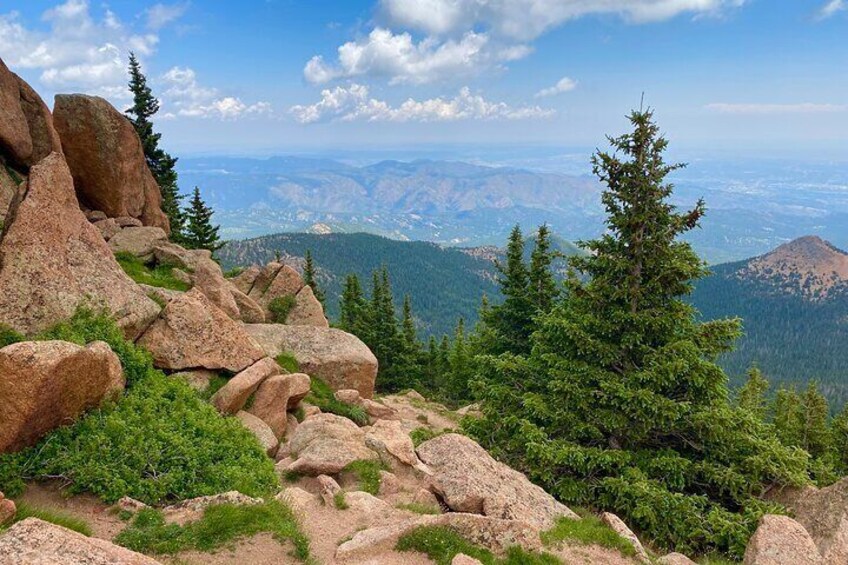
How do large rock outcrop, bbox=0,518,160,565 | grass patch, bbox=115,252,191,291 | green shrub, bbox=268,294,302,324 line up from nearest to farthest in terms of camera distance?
large rock outcrop, bbox=0,518,160,565 < grass patch, bbox=115,252,191,291 < green shrub, bbox=268,294,302,324

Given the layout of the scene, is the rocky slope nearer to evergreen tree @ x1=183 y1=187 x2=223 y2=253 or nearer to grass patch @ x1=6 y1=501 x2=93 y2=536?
grass patch @ x1=6 y1=501 x2=93 y2=536

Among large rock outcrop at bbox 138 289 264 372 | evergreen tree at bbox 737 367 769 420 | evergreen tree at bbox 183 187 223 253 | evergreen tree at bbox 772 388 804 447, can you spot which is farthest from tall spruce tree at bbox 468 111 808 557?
evergreen tree at bbox 737 367 769 420

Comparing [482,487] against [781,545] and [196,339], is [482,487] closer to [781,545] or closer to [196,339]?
[781,545]

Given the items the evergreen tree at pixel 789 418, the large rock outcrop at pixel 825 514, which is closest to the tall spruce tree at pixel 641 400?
the large rock outcrop at pixel 825 514

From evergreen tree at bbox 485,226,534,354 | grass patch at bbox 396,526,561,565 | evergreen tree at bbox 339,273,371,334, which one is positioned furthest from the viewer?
evergreen tree at bbox 339,273,371,334

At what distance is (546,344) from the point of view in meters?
20.3

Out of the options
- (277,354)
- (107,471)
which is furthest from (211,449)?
(277,354)

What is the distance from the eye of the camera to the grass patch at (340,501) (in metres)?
12.8

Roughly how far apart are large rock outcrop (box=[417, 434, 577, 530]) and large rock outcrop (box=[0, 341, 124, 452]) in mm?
9746

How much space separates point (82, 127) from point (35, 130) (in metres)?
3.06

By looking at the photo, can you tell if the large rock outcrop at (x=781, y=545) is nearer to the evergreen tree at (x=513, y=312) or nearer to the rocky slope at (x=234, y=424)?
the rocky slope at (x=234, y=424)

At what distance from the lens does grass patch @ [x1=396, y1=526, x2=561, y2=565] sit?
10000 millimetres

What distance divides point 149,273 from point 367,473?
1734cm

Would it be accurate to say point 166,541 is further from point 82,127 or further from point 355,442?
point 82,127
